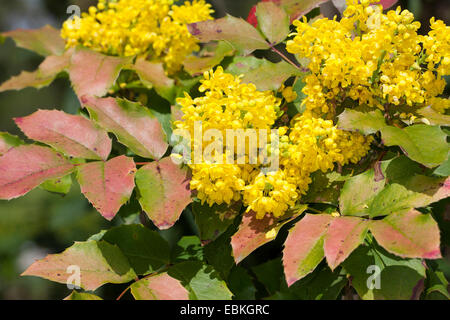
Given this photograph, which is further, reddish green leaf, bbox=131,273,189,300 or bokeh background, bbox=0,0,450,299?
bokeh background, bbox=0,0,450,299

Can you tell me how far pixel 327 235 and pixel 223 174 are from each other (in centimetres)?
19

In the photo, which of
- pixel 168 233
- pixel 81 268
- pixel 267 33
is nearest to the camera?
pixel 81 268

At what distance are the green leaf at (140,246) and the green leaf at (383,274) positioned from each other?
37 cm

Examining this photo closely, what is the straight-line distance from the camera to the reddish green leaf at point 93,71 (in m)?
1.12

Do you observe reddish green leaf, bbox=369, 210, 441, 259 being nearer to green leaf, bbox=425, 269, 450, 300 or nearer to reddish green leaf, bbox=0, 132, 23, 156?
green leaf, bbox=425, 269, 450, 300

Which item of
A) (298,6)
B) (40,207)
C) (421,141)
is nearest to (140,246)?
(421,141)

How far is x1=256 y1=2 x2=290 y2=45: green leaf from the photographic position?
1147 mm

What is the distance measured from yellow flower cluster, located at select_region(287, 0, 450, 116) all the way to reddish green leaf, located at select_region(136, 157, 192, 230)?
10.9 inches

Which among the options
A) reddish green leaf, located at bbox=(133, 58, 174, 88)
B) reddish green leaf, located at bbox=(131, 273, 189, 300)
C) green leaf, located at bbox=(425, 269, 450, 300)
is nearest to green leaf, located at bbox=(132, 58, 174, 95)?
reddish green leaf, located at bbox=(133, 58, 174, 88)

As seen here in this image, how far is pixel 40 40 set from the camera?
Result: 4.73 ft

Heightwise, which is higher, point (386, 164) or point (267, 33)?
point (267, 33)
